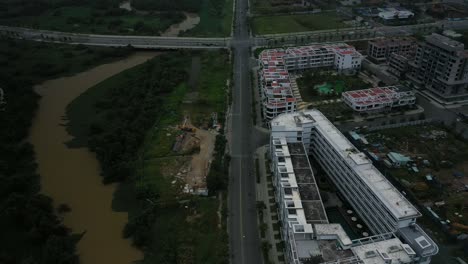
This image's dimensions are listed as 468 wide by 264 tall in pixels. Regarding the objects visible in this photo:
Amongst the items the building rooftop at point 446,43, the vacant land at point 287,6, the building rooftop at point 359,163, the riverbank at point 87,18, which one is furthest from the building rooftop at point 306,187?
the vacant land at point 287,6

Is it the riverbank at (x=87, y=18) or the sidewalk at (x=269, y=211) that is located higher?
the riverbank at (x=87, y=18)

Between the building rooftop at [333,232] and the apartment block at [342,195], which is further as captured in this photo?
the building rooftop at [333,232]

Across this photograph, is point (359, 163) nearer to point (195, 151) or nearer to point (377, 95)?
point (195, 151)

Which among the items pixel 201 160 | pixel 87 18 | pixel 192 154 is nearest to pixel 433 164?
pixel 201 160

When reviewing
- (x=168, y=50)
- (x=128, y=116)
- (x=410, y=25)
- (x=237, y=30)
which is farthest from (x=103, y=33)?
(x=410, y=25)

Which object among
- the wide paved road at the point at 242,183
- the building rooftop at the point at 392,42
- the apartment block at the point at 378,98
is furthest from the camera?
the building rooftop at the point at 392,42

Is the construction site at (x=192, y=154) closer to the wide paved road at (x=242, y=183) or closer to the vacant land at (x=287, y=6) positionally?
the wide paved road at (x=242, y=183)

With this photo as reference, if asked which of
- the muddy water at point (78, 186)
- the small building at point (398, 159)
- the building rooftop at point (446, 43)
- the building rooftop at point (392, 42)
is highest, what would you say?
the building rooftop at point (446, 43)
